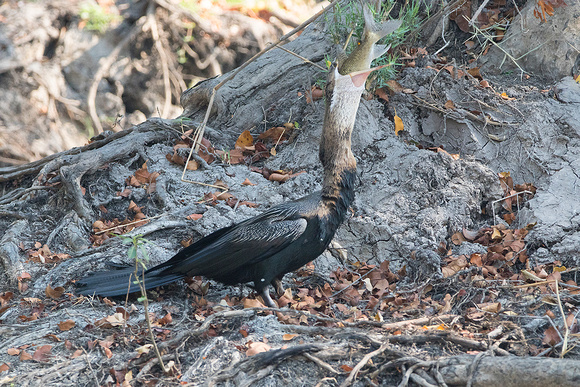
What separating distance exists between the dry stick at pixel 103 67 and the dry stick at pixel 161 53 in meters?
0.12

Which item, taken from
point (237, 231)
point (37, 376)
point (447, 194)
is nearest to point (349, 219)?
point (447, 194)

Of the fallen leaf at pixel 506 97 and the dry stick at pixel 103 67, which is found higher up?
the dry stick at pixel 103 67

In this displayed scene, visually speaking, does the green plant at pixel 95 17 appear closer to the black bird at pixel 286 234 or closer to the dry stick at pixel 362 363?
the black bird at pixel 286 234

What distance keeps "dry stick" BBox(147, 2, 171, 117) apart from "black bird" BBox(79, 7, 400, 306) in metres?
6.00

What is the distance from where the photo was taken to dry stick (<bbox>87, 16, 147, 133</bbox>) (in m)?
9.28

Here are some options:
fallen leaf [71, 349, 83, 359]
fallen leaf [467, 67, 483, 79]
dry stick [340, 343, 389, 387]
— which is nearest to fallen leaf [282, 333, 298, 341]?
dry stick [340, 343, 389, 387]

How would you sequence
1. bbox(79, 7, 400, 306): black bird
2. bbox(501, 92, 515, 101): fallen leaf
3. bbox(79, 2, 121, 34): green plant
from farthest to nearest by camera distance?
bbox(79, 2, 121, 34): green plant
bbox(501, 92, 515, 101): fallen leaf
bbox(79, 7, 400, 306): black bird

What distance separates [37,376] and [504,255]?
302 centimetres

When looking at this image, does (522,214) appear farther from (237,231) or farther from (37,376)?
(37,376)

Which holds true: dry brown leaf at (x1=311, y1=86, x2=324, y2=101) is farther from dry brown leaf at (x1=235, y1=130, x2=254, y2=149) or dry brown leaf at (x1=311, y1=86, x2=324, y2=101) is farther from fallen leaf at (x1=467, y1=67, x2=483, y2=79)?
fallen leaf at (x1=467, y1=67, x2=483, y2=79)

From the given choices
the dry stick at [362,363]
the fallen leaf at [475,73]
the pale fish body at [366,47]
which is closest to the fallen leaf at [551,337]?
the dry stick at [362,363]

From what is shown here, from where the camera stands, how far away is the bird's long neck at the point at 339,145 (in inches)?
154

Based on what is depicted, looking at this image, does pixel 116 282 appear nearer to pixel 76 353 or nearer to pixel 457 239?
pixel 76 353

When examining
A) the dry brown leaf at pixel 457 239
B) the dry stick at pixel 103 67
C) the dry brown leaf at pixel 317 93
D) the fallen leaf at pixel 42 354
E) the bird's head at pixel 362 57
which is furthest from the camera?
the dry stick at pixel 103 67
